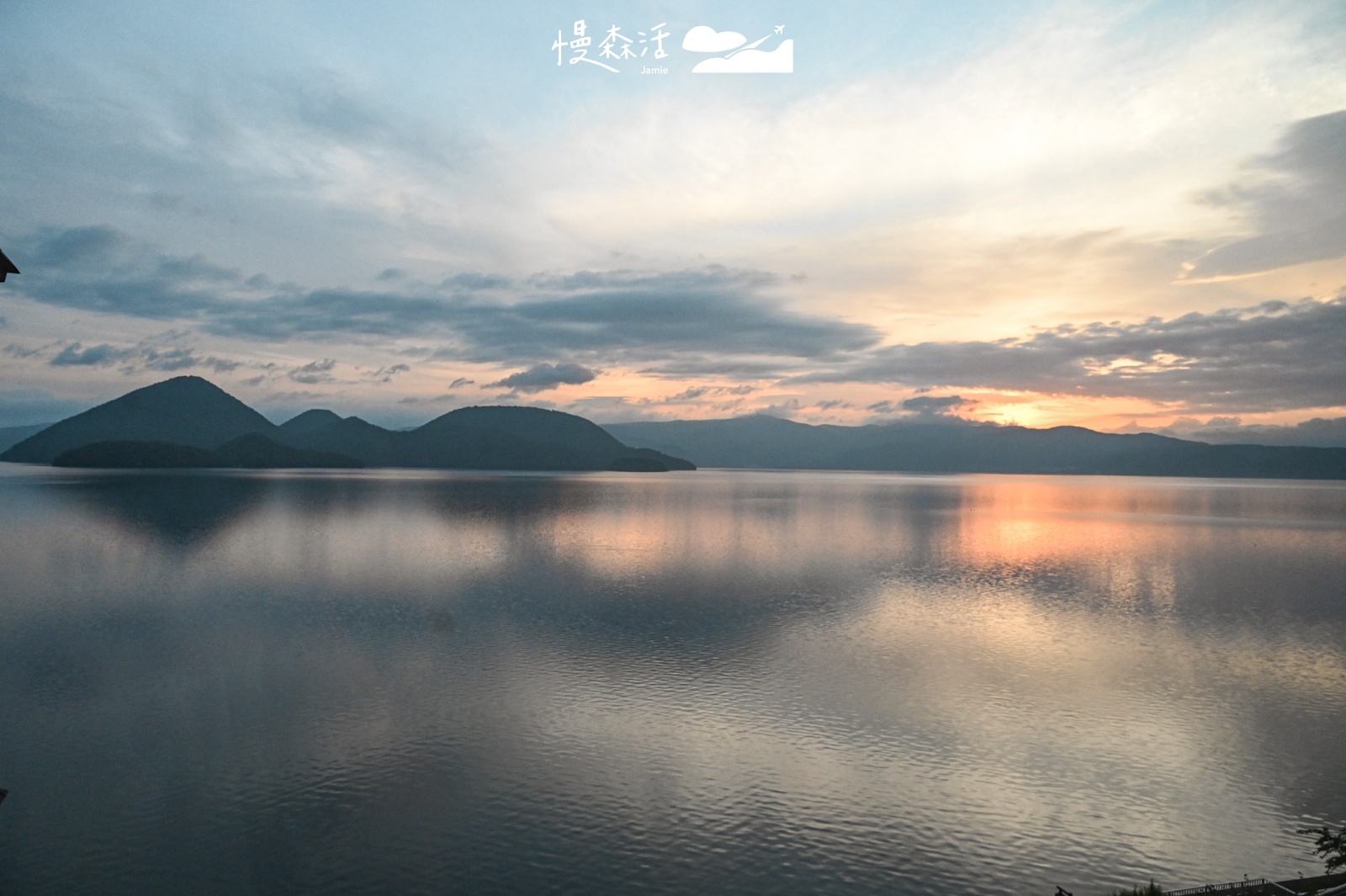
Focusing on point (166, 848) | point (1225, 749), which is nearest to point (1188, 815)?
point (1225, 749)

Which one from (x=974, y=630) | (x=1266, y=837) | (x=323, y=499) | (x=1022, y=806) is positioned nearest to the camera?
(x=1266, y=837)

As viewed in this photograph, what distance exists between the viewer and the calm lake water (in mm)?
19156

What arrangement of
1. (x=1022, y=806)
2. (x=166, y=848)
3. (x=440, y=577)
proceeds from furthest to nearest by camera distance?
(x=440, y=577)
(x=1022, y=806)
(x=166, y=848)

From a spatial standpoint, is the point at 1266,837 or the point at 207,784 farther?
the point at 207,784

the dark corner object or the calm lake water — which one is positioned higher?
the dark corner object

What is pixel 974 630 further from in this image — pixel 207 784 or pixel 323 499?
pixel 323 499

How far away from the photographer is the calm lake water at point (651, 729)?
19.2 m

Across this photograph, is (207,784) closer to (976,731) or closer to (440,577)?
(976,731)

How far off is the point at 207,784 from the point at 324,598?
31.1m

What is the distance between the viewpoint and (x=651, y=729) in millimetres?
27500

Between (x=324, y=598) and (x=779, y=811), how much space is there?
134 feet

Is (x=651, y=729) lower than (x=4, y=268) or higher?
lower

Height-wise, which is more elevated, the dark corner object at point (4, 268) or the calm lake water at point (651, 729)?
the dark corner object at point (4, 268)

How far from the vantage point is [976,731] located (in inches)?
1120
